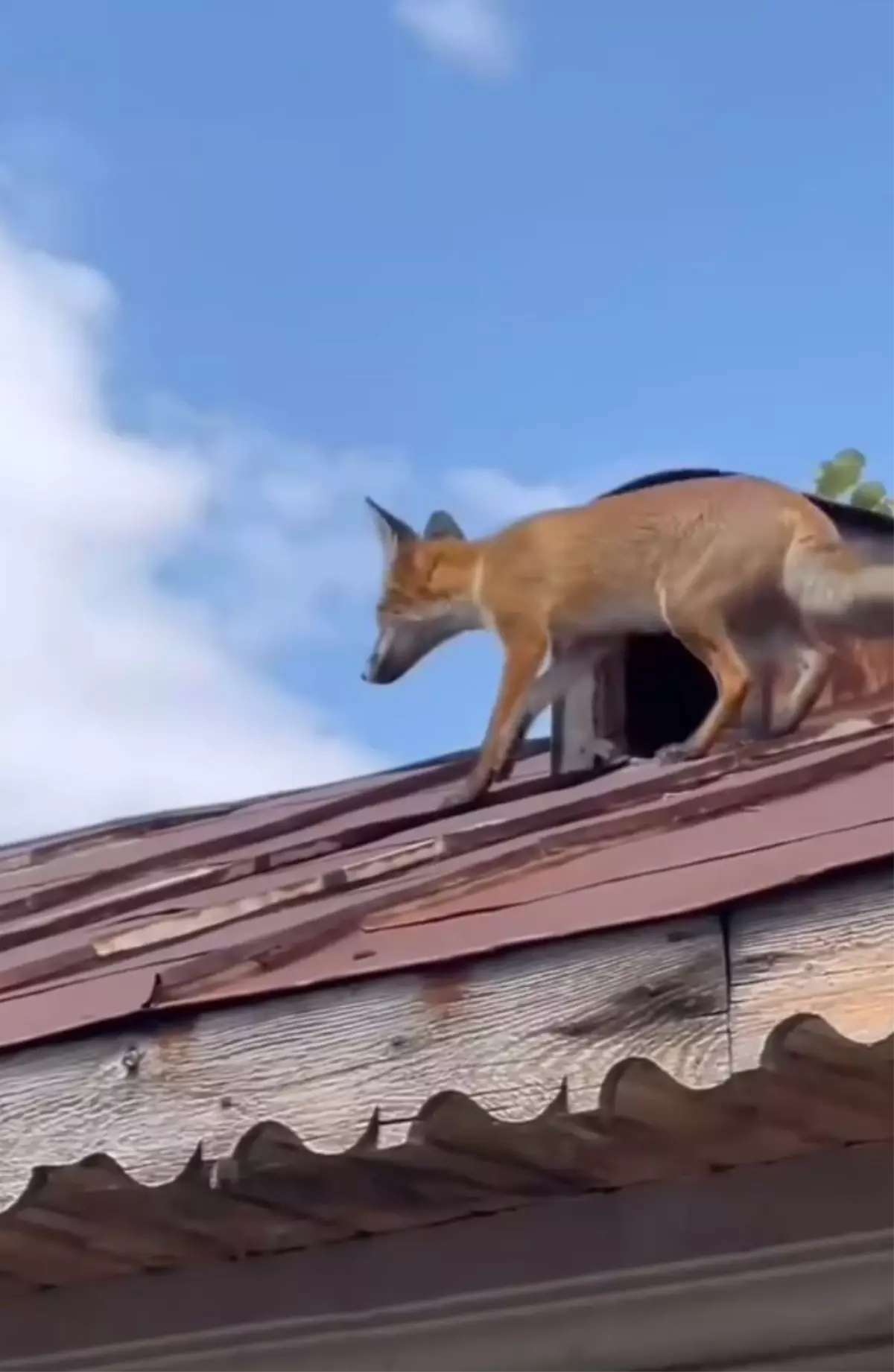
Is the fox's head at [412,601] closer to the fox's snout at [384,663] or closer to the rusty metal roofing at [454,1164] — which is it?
the fox's snout at [384,663]

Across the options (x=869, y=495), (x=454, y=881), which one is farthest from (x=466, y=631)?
(x=869, y=495)

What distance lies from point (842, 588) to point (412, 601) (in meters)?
1.07

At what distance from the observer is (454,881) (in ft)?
6.24

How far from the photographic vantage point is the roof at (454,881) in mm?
1607

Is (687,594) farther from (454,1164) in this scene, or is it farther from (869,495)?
(869,495)

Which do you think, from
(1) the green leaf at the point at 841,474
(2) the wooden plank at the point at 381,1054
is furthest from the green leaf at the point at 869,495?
(2) the wooden plank at the point at 381,1054

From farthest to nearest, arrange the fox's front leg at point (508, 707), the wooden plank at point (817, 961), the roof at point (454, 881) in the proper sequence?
the fox's front leg at point (508, 707), the roof at point (454, 881), the wooden plank at point (817, 961)

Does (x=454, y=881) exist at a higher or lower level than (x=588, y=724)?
lower

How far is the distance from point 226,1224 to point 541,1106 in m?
0.57

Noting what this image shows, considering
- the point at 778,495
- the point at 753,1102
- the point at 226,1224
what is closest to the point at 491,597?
the point at 778,495

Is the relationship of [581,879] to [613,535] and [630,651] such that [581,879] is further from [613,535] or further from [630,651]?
[630,651]

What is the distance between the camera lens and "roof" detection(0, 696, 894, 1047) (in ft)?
5.27

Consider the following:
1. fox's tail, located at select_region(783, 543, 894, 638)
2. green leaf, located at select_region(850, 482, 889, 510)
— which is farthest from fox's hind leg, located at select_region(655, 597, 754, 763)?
green leaf, located at select_region(850, 482, 889, 510)

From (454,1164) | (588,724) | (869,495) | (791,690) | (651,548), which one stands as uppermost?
(869,495)
